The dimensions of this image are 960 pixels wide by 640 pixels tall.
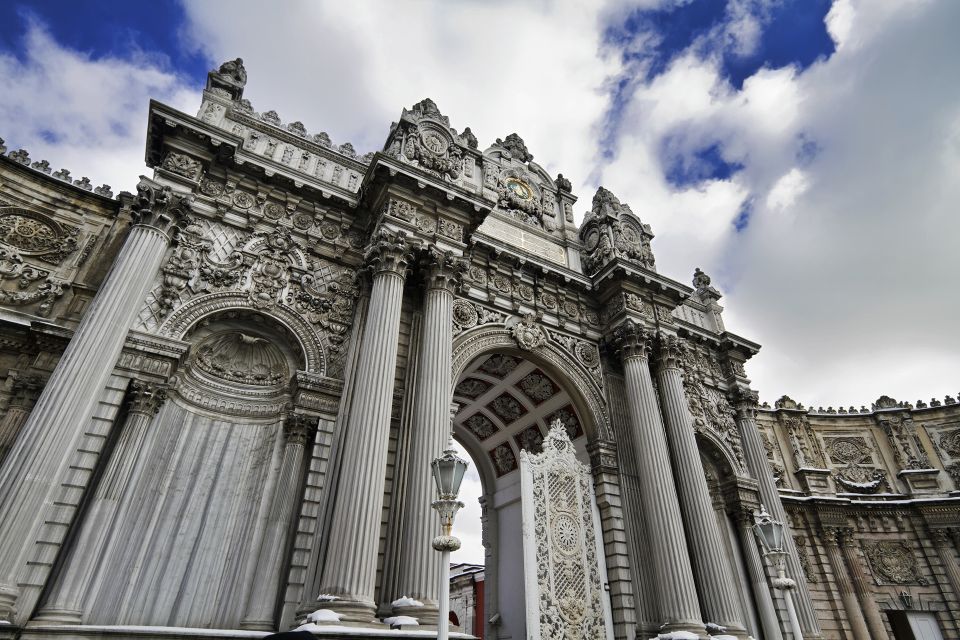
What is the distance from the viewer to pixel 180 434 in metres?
10.0

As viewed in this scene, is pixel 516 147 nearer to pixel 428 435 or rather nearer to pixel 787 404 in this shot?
pixel 428 435

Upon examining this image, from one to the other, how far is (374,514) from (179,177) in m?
8.13

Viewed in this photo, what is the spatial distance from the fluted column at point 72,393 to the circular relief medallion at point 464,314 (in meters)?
6.53

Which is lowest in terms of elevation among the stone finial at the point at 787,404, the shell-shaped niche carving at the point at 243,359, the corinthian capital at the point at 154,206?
the shell-shaped niche carving at the point at 243,359

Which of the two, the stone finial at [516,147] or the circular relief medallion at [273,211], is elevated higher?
the stone finial at [516,147]

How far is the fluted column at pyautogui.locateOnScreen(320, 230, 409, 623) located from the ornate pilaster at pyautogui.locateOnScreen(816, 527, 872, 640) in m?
22.1

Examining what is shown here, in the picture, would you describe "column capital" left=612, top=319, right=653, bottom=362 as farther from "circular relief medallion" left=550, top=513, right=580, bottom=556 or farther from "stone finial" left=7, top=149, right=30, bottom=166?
"stone finial" left=7, top=149, right=30, bottom=166

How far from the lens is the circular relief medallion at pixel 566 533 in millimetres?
12906

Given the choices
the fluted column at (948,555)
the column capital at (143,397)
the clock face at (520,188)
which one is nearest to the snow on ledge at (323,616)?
the column capital at (143,397)

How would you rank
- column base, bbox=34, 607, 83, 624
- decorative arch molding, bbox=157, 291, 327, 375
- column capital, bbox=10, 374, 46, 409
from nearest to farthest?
1. column base, bbox=34, 607, 83, 624
2. column capital, bbox=10, 374, 46, 409
3. decorative arch molding, bbox=157, 291, 327, 375

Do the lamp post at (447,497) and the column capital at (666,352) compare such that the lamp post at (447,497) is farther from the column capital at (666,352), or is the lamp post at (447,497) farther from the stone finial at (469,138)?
the stone finial at (469,138)

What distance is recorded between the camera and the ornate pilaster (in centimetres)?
2120

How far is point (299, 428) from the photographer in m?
10.5

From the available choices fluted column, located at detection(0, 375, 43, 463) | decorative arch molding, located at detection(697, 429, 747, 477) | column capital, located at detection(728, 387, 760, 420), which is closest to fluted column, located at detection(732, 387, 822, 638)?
column capital, located at detection(728, 387, 760, 420)
